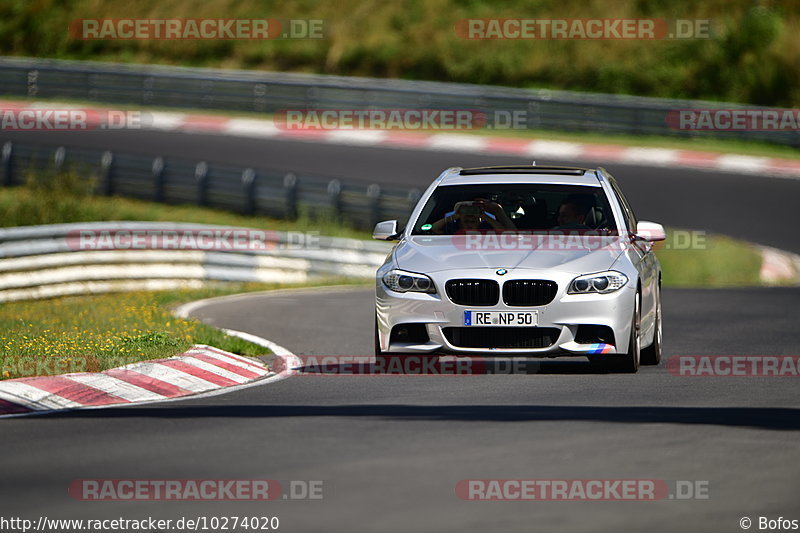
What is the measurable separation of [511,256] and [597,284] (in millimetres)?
691

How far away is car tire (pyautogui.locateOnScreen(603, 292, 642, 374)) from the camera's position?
11.5m

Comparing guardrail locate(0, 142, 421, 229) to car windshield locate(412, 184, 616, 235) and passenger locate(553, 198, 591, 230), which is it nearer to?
car windshield locate(412, 184, 616, 235)

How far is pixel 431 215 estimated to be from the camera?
12617 millimetres

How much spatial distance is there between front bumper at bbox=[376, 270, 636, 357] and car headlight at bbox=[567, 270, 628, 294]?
41 millimetres

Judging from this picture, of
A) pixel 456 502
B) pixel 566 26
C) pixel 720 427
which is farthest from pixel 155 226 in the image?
pixel 566 26

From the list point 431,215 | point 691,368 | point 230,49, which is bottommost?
point 691,368

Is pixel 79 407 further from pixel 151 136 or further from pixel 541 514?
pixel 151 136

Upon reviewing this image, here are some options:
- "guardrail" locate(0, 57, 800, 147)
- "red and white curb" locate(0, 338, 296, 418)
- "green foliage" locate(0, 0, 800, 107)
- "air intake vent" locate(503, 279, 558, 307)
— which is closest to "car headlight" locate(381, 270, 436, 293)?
"air intake vent" locate(503, 279, 558, 307)

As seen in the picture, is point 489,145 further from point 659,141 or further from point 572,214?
point 572,214

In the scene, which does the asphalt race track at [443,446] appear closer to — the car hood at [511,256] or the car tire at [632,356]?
the car tire at [632,356]

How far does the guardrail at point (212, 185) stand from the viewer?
28547 mm

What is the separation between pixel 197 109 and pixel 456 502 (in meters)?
33.7

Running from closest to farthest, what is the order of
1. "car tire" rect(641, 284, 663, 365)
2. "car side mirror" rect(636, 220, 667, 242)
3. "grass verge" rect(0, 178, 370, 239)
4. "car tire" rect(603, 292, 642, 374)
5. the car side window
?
"car tire" rect(603, 292, 642, 374) < "car side mirror" rect(636, 220, 667, 242) < "car tire" rect(641, 284, 663, 365) < the car side window < "grass verge" rect(0, 178, 370, 239)

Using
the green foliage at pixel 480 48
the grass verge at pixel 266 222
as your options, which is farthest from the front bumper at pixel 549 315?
the green foliage at pixel 480 48
